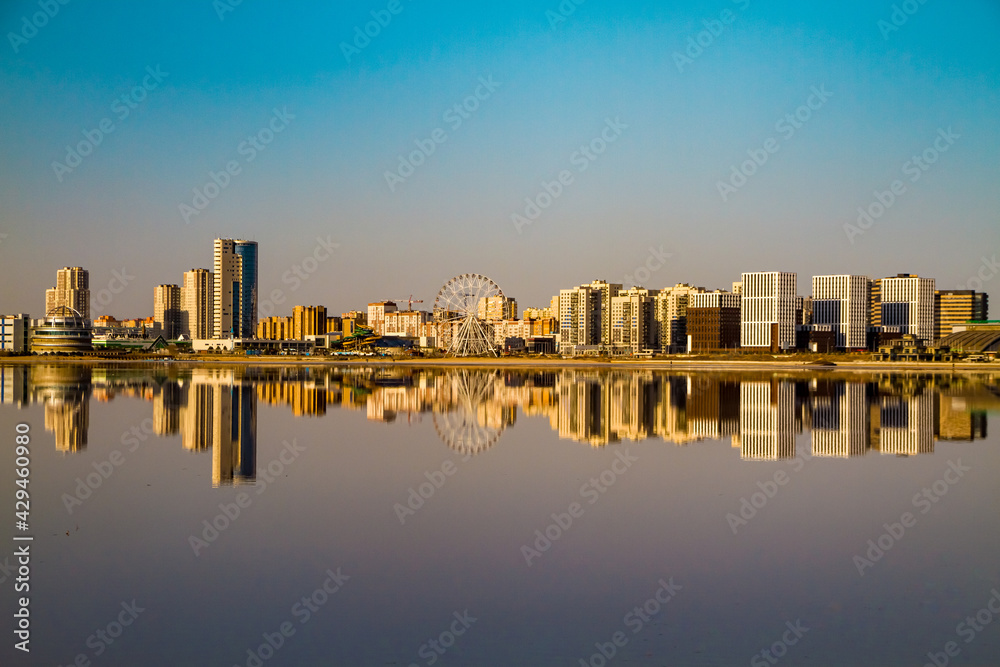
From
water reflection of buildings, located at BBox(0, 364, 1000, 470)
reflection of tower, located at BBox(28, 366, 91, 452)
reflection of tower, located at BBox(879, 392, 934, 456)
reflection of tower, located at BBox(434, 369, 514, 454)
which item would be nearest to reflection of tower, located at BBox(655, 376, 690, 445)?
water reflection of buildings, located at BBox(0, 364, 1000, 470)

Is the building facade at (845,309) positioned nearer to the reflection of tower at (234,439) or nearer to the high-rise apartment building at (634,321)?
the high-rise apartment building at (634,321)

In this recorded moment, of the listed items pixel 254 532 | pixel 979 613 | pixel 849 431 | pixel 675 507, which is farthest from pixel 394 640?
pixel 849 431

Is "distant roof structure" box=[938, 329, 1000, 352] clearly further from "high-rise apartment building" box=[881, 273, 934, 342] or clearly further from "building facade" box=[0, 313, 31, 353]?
"building facade" box=[0, 313, 31, 353]

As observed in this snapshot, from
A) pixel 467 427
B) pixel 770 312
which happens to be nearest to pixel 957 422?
pixel 467 427

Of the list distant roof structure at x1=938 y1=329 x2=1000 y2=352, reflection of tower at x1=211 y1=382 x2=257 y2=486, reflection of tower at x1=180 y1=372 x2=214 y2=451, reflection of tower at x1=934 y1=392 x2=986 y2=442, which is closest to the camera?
reflection of tower at x1=211 y1=382 x2=257 y2=486

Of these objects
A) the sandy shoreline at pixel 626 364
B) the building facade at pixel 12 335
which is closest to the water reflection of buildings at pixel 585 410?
the sandy shoreline at pixel 626 364

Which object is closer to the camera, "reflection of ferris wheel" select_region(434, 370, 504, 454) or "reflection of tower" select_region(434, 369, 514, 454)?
"reflection of ferris wheel" select_region(434, 370, 504, 454)

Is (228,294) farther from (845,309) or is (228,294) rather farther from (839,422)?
Result: (839,422)
